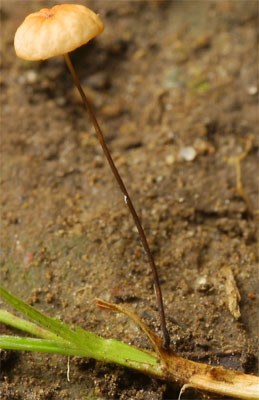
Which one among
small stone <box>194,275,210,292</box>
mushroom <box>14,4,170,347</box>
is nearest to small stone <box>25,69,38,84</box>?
mushroom <box>14,4,170,347</box>

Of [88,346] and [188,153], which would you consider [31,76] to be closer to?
[188,153]

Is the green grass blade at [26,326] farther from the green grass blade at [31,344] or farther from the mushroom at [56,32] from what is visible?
the mushroom at [56,32]

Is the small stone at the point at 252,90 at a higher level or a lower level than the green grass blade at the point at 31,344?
higher

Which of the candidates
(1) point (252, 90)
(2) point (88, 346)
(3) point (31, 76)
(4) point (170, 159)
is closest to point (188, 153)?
(4) point (170, 159)

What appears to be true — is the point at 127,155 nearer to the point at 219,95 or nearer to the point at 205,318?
the point at 219,95

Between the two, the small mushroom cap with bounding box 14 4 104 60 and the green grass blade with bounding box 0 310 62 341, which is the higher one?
the small mushroom cap with bounding box 14 4 104 60

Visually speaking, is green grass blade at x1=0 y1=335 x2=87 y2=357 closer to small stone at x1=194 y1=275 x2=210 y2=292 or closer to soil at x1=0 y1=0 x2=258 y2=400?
soil at x1=0 y1=0 x2=258 y2=400

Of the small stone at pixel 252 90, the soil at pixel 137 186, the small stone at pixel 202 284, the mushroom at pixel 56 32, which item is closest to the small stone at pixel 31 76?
the soil at pixel 137 186
